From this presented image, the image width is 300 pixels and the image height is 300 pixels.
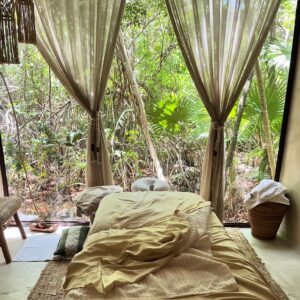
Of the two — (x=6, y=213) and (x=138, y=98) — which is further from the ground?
(x=138, y=98)

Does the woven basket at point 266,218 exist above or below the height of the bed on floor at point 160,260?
below

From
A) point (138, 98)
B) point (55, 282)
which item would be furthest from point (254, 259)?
point (138, 98)

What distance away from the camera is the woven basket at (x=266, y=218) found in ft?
8.21

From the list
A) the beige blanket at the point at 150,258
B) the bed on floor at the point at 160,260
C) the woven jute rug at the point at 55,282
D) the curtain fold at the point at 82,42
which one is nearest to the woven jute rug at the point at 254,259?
the woven jute rug at the point at 55,282

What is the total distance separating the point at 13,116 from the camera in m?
2.75

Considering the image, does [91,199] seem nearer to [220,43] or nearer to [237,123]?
[237,123]

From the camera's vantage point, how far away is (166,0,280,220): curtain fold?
7.43ft

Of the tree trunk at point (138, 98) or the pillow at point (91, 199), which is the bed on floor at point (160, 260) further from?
the tree trunk at point (138, 98)

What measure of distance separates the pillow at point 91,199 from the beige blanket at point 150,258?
1.48 feet

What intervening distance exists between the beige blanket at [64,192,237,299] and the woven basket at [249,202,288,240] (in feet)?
2.98

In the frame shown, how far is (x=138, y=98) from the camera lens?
9.04ft

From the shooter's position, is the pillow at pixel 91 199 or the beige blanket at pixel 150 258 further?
the pillow at pixel 91 199

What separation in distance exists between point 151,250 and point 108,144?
1526mm

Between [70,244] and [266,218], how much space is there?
5.23 feet
